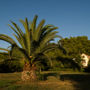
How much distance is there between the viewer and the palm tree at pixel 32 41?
12.9 meters

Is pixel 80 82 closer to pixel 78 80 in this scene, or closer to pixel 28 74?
pixel 78 80

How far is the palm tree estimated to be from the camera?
42.3 ft

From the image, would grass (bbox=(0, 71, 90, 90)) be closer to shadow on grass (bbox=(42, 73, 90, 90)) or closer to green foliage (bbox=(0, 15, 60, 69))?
shadow on grass (bbox=(42, 73, 90, 90))

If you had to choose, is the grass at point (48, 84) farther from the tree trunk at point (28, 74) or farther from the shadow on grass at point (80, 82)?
the tree trunk at point (28, 74)

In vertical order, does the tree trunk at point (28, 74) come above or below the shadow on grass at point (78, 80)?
above

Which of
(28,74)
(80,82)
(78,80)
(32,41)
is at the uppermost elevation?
(32,41)

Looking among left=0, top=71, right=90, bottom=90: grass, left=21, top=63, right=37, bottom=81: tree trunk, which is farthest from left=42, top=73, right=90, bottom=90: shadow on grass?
left=21, top=63, right=37, bottom=81: tree trunk

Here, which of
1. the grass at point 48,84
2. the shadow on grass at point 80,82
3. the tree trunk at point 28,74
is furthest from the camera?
the tree trunk at point 28,74

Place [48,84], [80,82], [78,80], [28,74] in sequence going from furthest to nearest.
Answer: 1. [78,80]
2. [80,82]
3. [28,74]
4. [48,84]

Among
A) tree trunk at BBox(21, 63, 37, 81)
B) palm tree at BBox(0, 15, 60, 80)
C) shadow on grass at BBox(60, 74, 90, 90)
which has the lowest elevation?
shadow on grass at BBox(60, 74, 90, 90)

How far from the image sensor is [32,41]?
13.1m

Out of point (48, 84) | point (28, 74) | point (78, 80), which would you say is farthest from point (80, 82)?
point (28, 74)

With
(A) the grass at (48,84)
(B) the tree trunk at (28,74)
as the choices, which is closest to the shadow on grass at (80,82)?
(A) the grass at (48,84)

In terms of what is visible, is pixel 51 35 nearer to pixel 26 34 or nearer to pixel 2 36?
pixel 26 34
